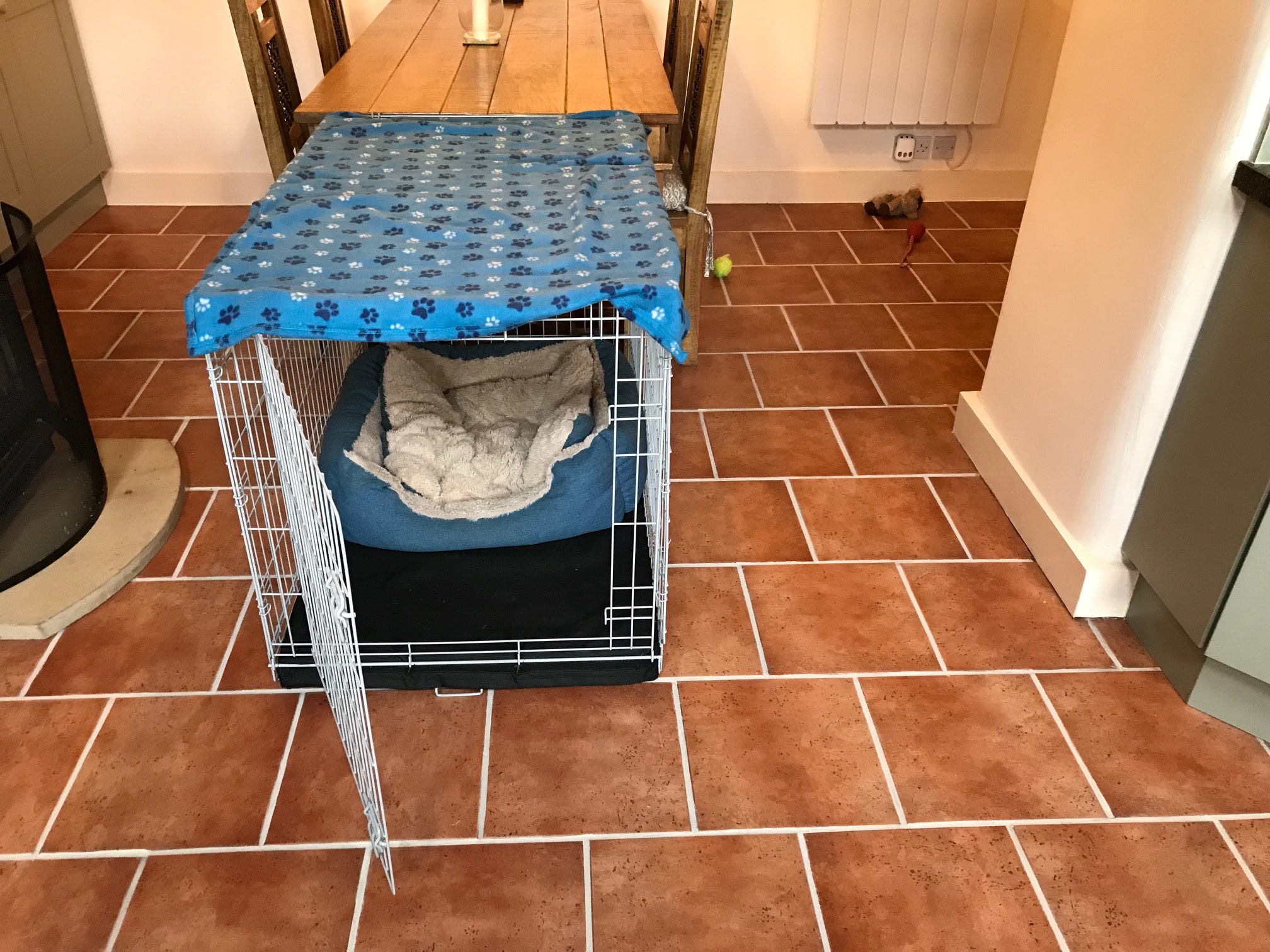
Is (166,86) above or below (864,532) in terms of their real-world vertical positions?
above

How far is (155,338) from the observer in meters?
2.76

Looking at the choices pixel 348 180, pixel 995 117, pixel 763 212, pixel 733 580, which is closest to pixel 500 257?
pixel 348 180

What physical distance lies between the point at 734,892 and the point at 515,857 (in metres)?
0.30

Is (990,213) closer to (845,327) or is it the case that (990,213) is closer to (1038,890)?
(845,327)

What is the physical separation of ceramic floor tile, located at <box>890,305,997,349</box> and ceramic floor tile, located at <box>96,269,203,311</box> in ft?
6.47

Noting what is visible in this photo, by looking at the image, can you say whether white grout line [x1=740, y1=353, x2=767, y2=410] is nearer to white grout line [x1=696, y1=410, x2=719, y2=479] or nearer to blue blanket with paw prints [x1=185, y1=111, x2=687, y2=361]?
white grout line [x1=696, y1=410, x2=719, y2=479]

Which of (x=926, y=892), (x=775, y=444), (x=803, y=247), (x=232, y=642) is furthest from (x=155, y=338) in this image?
(x=926, y=892)

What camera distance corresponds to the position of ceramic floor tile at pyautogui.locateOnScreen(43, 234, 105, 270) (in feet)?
10.4

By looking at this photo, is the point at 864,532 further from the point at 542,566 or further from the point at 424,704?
the point at 424,704

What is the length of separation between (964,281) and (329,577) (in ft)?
8.26

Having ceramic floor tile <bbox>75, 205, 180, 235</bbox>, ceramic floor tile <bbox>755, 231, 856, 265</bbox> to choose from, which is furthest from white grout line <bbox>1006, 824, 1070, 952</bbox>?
ceramic floor tile <bbox>75, 205, 180, 235</bbox>

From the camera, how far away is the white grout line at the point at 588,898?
1347 millimetres

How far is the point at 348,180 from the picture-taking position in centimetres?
171

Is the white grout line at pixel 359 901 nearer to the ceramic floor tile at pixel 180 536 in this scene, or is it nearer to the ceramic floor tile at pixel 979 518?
the ceramic floor tile at pixel 180 536
